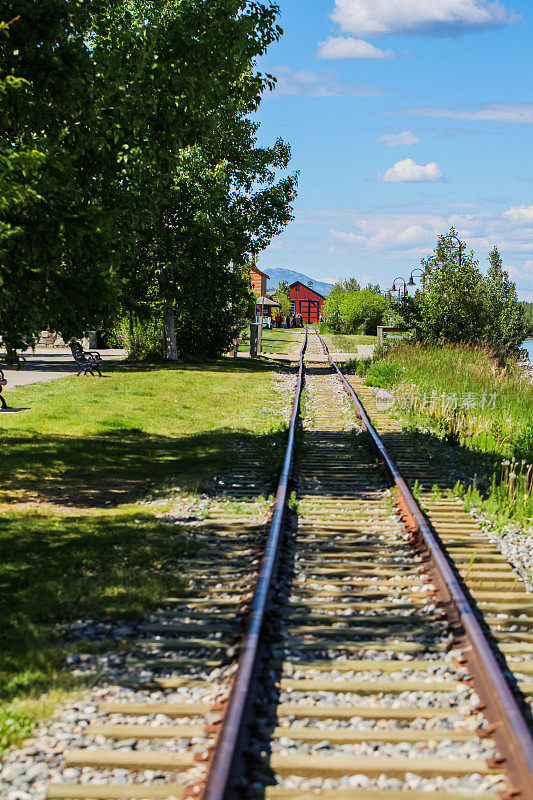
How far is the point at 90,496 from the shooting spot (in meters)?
9.92

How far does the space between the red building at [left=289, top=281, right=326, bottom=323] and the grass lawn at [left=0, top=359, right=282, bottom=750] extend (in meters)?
164

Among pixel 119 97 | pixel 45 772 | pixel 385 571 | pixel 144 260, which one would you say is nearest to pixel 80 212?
pixel 119 97

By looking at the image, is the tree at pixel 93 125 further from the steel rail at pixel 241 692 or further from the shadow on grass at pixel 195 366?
the shadow on grass at pixel 195 366

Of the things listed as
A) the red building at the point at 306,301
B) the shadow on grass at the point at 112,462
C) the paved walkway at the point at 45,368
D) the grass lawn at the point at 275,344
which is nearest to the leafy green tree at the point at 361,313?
the grass lawn at the point at 275,344

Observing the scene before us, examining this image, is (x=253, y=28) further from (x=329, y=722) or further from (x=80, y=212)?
(x=329, y=722)

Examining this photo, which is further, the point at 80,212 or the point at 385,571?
the point at 80,212

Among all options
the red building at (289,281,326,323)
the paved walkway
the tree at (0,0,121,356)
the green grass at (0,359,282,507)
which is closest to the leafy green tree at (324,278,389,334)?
the paved walkway

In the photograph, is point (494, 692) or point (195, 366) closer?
point (494, 692)

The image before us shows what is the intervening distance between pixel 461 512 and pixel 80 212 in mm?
5487

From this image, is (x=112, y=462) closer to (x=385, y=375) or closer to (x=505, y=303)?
(x=385, y=375)

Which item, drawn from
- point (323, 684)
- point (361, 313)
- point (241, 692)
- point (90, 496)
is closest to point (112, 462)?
point (90, 496)

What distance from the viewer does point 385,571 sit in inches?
269

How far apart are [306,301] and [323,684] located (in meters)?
183

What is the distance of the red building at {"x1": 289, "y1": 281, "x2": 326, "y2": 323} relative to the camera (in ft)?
605
